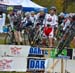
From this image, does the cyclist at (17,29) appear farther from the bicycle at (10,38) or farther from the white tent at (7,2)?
the white tent at (7,2)

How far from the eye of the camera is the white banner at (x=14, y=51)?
13297 mm

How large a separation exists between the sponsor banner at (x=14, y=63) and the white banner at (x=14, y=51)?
1.30 m

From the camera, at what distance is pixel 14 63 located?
1183 cm

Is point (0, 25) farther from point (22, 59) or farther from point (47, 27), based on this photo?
point (22, 59)

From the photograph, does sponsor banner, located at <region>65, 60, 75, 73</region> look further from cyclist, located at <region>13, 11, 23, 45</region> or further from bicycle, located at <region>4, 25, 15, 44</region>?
bicycle, located at <region>4, 25, 15, 44</region>

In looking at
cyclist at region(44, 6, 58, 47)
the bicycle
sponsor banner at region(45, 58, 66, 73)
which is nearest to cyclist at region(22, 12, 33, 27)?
the bicycle

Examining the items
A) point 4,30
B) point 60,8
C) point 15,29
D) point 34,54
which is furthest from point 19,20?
point 60,8

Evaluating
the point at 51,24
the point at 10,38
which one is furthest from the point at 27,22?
the point at 51,24

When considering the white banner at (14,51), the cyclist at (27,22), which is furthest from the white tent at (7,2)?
the white banner at (14,51)

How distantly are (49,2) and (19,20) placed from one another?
80.7 ft

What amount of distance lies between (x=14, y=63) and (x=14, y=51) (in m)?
1.82

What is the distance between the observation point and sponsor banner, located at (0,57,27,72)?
11.8 m

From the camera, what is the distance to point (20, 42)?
60.5 feet

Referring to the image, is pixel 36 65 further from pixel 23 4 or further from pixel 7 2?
pixel 23 4
